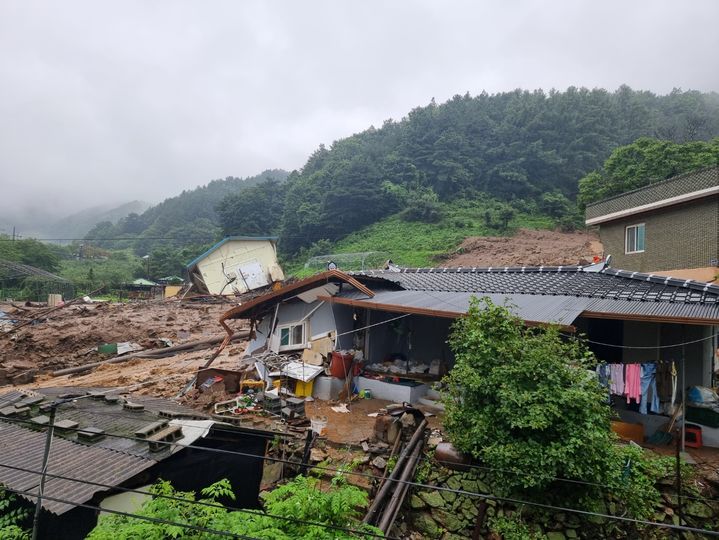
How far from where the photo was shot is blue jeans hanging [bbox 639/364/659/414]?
8.05m

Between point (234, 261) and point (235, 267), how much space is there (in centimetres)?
62

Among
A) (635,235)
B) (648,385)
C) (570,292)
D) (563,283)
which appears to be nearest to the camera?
(648,385)

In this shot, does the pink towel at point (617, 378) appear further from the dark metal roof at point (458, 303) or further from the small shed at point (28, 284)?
the small shed at point (28, 284)

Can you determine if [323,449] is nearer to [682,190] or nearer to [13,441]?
[13,441]

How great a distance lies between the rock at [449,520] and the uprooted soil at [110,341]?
410 inches

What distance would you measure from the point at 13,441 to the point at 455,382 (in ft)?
27.6

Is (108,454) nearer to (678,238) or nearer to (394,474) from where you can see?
(394,474)

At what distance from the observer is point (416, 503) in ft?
23.7

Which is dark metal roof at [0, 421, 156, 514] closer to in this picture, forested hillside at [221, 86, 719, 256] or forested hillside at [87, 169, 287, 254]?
forested hillside at [221, 86, 719, 256]

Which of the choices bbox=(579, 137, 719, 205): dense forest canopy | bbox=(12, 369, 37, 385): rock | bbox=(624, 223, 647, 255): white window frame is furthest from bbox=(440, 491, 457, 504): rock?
bbox=(579, 137, 719, 205): dense forest canopy

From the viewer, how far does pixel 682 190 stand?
18.5 m

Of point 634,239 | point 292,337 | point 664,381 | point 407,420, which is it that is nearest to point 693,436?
point 664,381

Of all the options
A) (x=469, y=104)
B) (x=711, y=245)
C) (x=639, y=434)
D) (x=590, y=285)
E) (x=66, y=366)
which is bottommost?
(x=66, y=366)

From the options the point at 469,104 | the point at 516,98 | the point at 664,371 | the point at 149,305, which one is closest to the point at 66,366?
the point at 149,305
